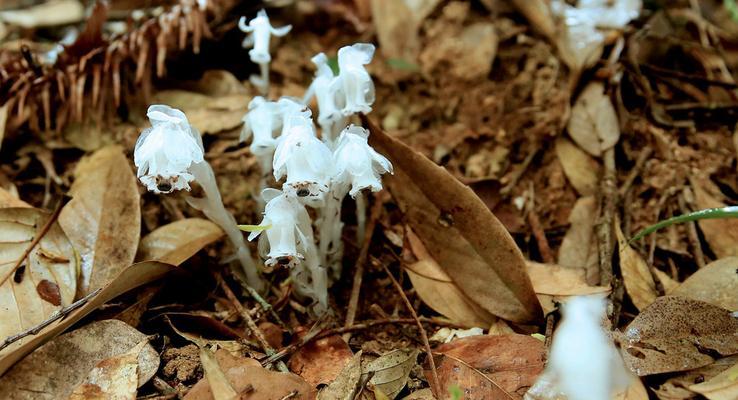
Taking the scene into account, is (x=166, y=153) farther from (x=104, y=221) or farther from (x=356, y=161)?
(x=104, y=221)

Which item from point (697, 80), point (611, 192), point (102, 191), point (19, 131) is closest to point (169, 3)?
point (19, 131)

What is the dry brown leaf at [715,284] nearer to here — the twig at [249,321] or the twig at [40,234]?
the twig at [249,321]

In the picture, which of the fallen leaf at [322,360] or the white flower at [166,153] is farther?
the fallen leaf at [322,360]

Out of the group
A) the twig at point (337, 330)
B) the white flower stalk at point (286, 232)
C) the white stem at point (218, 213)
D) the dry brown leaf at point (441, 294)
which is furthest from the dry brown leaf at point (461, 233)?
the white stem at point (218, 213)

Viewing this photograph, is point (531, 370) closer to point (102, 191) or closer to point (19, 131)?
point (102, 191)

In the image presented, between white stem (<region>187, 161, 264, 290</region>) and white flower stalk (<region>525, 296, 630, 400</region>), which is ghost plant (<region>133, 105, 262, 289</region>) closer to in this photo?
white stem (<region>187, 161, 264, 290</region>)
